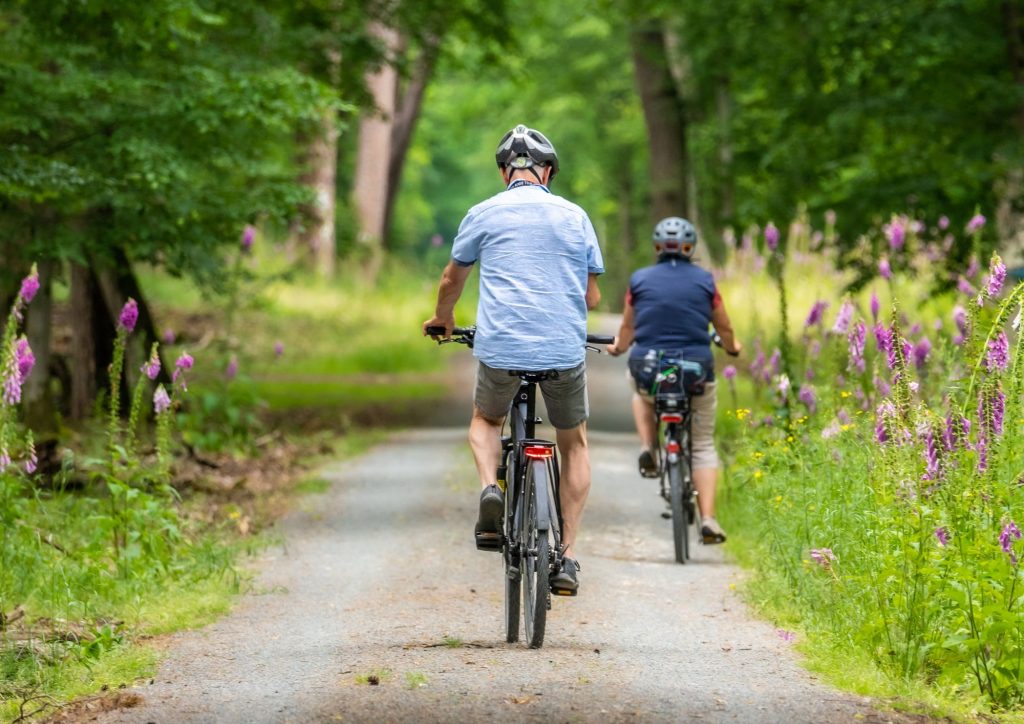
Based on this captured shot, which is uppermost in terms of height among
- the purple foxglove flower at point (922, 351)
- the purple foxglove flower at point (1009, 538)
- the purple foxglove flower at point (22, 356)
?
the purple foxglove flower at point (922, 351)

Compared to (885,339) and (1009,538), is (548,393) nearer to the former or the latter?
(885,339)

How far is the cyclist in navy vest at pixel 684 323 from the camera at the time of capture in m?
10.0

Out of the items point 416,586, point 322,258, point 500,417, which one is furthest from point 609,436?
point 322,258

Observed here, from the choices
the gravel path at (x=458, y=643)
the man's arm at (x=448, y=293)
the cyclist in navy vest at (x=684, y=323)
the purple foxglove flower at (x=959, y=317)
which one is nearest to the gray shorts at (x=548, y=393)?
the man's arm at (x=448, y=293)

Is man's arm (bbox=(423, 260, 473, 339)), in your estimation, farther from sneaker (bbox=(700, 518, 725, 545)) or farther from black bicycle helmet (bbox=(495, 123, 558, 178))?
sneaker (bbox=(700, 518, 725, 545))

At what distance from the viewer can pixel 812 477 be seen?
28.2 feet

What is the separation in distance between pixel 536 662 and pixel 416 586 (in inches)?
84.1

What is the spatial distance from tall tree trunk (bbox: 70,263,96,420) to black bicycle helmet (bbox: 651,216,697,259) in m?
5.55

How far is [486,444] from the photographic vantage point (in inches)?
292

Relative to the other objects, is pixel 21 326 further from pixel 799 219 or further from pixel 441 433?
pixel 799 219

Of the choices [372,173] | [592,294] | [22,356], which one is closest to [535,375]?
[592,294]

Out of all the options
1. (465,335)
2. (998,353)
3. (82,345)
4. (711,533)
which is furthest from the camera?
(82,345)

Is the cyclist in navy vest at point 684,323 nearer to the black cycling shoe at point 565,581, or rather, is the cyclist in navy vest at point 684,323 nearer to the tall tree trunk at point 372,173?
the black cycling shoe at point 565,581

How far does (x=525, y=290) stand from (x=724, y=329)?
11.2ft
